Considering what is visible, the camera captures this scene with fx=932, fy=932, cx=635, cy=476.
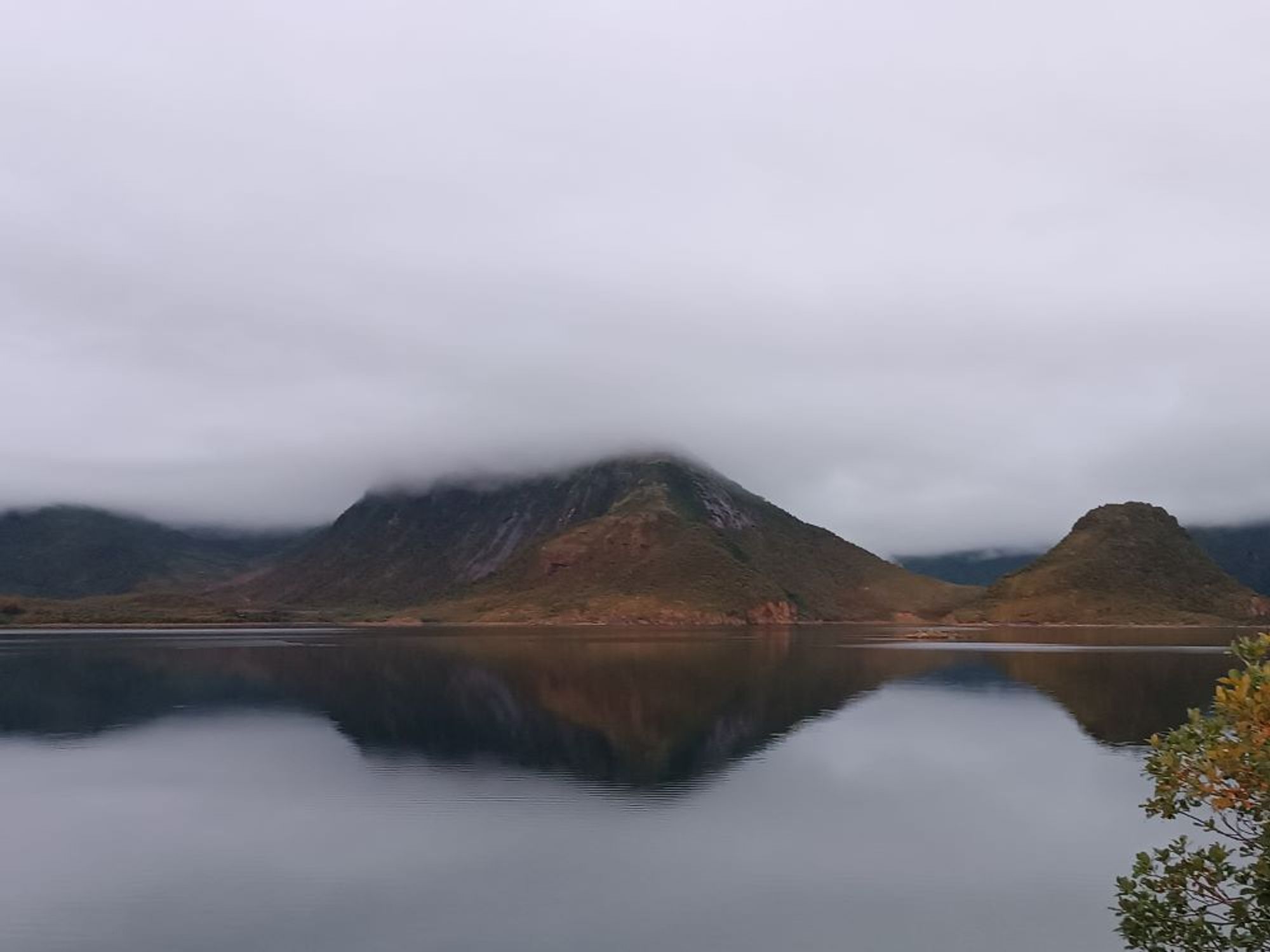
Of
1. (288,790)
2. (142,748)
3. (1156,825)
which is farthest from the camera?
(142,748)

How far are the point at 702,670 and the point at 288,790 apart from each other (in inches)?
3863

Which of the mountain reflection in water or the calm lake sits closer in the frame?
the calm lake

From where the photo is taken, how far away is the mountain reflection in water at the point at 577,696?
85.9 m

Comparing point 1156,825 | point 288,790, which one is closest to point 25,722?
point 288,790

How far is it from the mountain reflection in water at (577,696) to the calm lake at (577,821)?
2.72 ft

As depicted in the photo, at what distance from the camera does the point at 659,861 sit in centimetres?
4891

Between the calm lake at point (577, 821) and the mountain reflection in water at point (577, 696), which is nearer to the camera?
the calm lake at point (577, 821)

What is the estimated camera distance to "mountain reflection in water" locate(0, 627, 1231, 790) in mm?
85875

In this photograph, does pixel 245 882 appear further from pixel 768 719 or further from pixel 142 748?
pixel 768 719

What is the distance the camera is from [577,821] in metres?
58.1

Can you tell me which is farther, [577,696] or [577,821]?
[577,696]

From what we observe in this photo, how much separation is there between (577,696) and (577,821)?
63.5m

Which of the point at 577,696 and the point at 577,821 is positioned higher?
the point at 577,821

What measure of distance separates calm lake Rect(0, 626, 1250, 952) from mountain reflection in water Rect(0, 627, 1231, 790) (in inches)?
32.7
